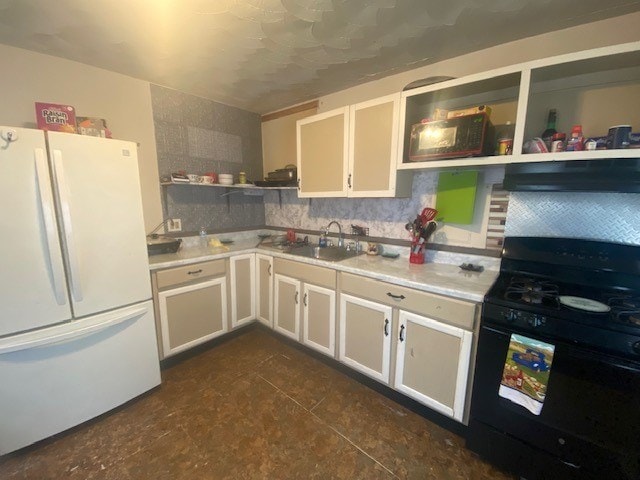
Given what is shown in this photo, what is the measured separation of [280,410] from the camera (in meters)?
1.73

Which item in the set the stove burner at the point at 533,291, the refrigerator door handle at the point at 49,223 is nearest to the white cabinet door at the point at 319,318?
the stove burner at the point at 533,291

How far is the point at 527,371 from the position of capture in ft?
3.92

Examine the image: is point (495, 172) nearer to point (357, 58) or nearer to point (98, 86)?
point (357, 58)

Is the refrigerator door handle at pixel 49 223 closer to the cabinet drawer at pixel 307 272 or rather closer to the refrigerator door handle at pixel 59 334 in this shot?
the refrigerator door handle at pixel 59 334

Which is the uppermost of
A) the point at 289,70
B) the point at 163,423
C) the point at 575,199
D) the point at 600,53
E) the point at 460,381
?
the point at 289,70

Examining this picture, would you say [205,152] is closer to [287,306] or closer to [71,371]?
[287,306]

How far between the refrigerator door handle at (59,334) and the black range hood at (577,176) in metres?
2.47

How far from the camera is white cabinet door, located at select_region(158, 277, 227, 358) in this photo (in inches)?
79.3

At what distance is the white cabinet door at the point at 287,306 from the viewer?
2258 millimetres

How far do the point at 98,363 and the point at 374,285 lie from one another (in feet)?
5.86

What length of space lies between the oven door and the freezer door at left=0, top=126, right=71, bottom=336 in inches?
90.7

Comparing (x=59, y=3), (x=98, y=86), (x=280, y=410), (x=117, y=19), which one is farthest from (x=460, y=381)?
(x=98, y=86)

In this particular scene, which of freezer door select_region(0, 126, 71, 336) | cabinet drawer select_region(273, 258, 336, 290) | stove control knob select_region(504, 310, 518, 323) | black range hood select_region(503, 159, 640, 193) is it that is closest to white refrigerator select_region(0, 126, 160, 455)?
freezer door select_region(0, 126, 71, 336)

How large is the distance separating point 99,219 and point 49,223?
21 centimetres
